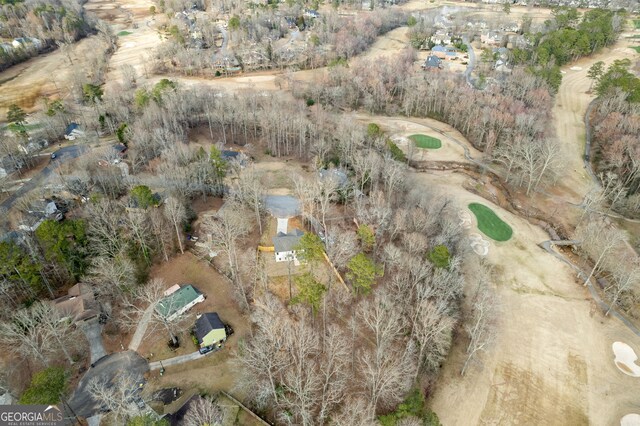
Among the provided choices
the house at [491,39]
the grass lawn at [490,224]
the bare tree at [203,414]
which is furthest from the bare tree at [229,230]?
the house at [491,39]

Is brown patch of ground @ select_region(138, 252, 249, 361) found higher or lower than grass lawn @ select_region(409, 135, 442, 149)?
lower

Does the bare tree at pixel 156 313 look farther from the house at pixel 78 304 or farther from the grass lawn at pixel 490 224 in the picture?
the grass lawn at pixel 490 224

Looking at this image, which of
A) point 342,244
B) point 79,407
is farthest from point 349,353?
point 79,407

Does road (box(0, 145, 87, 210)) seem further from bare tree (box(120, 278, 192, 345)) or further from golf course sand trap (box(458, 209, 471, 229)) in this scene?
golf course sand trap (box(458, 209, 471, 229))

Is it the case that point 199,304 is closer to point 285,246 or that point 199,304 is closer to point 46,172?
point 285,246

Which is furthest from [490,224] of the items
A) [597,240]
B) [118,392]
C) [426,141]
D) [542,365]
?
[118,392]

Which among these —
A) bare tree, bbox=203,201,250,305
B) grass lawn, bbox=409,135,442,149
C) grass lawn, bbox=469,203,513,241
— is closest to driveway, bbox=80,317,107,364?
bare tree, bbox=203,201,250,305

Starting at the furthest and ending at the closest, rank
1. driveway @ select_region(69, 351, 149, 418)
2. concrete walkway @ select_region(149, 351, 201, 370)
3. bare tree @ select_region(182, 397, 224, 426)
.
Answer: concrete walkway @ select_region(149, 351, 201, 370) < driveway @ select_region(69, 351, 149, 418) < bare tree @ select_region(182, 397, 224, 426)
